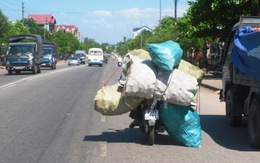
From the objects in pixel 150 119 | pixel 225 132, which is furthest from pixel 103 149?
pixel 225 132

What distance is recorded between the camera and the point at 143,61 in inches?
335

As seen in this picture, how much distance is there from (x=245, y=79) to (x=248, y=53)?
0.65 meters

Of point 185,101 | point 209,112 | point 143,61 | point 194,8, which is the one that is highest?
point 194,8

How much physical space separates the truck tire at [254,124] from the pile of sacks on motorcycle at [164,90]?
3.18ft

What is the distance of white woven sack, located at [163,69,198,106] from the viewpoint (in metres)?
8.12

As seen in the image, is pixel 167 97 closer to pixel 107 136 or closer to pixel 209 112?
pixel 107 136

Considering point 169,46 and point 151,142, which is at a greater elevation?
point 169,46

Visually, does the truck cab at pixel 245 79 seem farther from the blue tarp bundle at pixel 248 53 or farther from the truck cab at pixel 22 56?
the truck cab at pixel 22 56

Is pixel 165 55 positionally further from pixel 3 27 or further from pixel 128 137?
pixel 3 27

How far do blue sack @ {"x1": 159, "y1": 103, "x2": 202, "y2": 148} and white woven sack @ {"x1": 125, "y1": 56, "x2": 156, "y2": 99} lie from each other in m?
0.46

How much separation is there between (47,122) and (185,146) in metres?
4.03

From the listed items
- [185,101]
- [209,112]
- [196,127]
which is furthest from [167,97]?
[209,112]

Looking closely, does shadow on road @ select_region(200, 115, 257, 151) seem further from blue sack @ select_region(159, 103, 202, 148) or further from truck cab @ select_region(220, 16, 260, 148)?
blue sack @ select_region(159, 103, 202, 148)

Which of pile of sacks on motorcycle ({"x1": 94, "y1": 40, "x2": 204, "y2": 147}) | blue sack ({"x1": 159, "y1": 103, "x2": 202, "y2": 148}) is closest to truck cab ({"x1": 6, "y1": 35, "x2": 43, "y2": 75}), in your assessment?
pile of sacks on motorcycle ({"x1": 94, "y1": 40, "x2": 204, "y2": 147})
